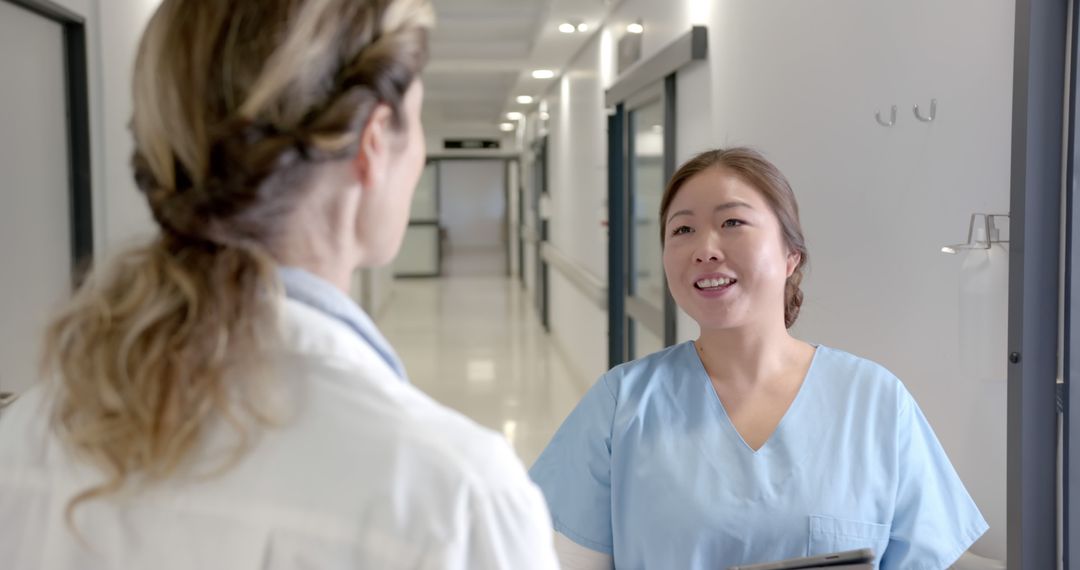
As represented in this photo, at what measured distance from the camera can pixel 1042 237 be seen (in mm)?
1753

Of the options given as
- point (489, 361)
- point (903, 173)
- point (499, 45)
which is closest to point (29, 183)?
point (903, 173)

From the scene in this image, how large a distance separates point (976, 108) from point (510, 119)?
15431 millimetres

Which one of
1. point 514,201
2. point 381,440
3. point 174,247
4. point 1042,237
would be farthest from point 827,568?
point 514,201

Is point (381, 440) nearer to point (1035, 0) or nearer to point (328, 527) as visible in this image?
point (328, 527)

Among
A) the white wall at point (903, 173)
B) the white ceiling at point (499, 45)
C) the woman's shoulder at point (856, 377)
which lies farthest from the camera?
the white ceiling at point (499, 45)

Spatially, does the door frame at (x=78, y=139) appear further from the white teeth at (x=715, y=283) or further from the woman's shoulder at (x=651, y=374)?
the white teeth at (x=715, y=283)

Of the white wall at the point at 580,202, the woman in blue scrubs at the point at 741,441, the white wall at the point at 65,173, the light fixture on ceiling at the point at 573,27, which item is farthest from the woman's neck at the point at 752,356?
the light fixture on ceiling at the point at 573,27

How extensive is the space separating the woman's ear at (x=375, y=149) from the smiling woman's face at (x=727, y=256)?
1.12 m

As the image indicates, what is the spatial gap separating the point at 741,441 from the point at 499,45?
730cm

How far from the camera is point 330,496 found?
0.68 m

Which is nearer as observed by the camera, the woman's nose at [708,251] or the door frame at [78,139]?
the woman's nose at [708,251]

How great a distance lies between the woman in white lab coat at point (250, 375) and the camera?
0.69 meters

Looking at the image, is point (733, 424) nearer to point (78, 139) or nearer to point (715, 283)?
point (715, 283)

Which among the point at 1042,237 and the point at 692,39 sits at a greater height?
the point at 692,39
